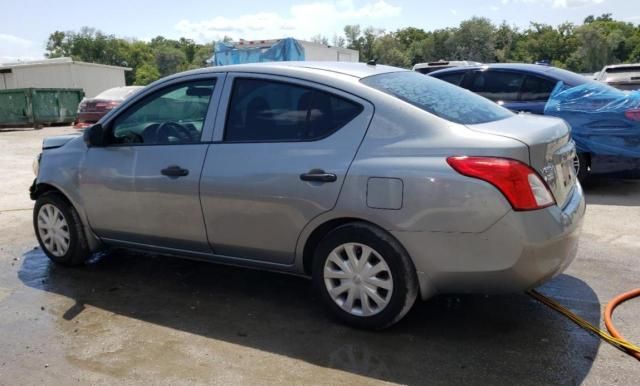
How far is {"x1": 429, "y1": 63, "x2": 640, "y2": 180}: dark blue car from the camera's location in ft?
22.7

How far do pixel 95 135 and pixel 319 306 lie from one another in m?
2.19

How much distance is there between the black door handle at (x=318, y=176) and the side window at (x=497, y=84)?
518 centimetres

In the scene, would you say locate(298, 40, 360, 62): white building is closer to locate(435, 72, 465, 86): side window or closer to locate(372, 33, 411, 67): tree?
Result: locate(435, 72, 465, 86): side window

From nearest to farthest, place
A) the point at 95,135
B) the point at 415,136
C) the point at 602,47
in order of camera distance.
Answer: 1. the point at 415,136
2. the point at 95,135
3. the point at 602,47

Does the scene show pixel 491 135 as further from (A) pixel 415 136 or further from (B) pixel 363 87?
(B) pixel 363 87

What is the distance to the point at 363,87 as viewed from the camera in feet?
11.9

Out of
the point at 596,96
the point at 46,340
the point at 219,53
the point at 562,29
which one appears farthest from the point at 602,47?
the point at 46,340

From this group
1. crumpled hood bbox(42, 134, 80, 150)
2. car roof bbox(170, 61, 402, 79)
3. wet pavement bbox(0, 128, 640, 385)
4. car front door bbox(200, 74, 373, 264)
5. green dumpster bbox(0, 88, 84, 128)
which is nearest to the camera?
wet pavement bbox(0, 128, 640, 385)

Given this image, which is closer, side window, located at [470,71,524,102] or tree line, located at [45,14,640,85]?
side window, located at [470,71,524,102]

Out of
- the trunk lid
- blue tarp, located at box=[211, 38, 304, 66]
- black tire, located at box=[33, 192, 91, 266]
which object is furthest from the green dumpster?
the trunk lid

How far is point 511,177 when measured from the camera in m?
3.09

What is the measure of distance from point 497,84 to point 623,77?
14.9ft

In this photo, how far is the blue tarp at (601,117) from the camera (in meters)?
6.89

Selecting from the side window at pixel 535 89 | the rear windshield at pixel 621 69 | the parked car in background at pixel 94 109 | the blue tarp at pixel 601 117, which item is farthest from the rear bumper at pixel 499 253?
the parked car in background at pixel 94 109
